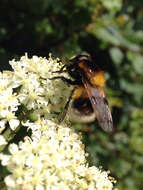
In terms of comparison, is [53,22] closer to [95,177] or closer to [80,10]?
[80,10]

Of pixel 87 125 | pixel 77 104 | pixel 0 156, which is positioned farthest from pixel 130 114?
pixel 0 156

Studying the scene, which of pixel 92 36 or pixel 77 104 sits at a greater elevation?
pixel 92 36

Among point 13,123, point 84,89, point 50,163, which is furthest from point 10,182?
point 84,89

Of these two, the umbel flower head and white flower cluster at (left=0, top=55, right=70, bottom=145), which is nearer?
the umbel flower head

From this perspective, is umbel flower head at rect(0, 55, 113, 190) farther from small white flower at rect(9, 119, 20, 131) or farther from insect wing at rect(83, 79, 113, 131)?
insect wing at rect(83, 79, 113, 131)

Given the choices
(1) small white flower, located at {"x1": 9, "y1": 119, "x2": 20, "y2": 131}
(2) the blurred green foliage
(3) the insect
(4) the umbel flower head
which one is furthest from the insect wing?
(2) the blurred green foliage

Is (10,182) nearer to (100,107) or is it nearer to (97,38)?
(100,107)

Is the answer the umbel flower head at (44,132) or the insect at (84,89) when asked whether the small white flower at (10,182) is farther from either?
the insect at (84,89)

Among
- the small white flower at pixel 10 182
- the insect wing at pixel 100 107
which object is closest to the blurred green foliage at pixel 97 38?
the insect wing at pixel 100 107
